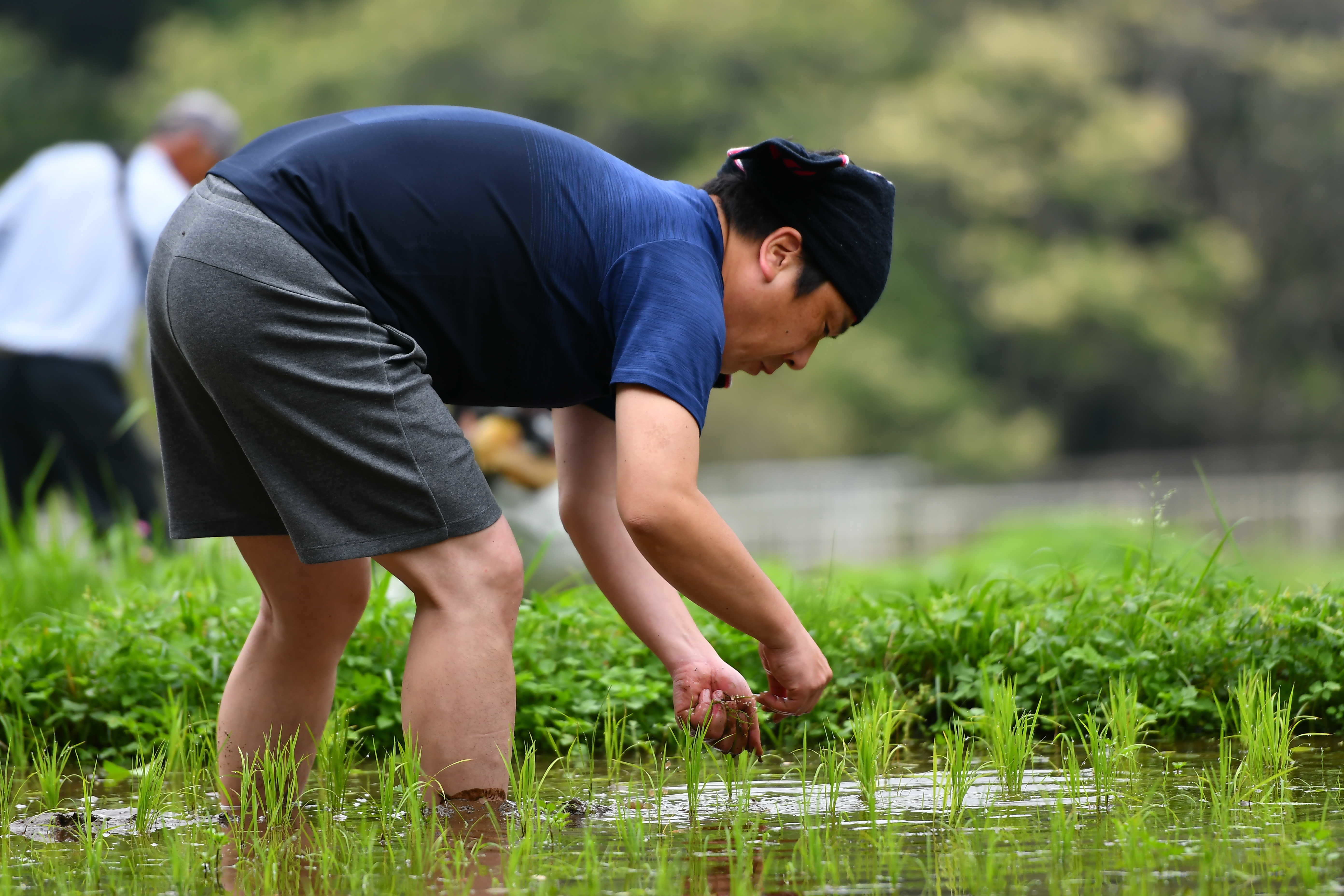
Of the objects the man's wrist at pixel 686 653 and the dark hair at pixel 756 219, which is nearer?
the dark hair at pixel 756 219

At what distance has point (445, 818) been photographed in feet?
7.22

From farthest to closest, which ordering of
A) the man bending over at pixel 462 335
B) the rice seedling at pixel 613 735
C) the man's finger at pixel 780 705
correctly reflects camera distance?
the rice seedling at pixel 613 735 < the man's finger at pixel 780 705 < the man bending over at pixel 462 335

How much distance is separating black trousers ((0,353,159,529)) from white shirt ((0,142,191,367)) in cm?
8

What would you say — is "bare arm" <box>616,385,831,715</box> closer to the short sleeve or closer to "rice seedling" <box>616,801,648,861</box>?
the short sleeve

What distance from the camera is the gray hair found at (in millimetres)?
5574

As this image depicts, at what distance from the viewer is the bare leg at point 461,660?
2195mm

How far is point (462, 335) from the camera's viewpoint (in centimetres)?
231

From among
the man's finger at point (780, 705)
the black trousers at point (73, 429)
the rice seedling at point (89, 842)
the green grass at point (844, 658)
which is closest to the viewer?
the rice seedling at point (89, 842)

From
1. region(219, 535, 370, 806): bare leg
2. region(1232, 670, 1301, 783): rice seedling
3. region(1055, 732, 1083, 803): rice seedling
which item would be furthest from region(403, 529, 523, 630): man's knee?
region(1232, 670, 1301, 783): rice seedling

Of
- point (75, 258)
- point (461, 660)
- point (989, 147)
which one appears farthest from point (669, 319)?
point (989, 147)

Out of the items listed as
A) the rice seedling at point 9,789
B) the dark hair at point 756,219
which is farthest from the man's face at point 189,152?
the dark hair at point 756,219

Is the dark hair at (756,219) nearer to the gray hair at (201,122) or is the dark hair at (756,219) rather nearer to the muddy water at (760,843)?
the muddy water at (760,843)

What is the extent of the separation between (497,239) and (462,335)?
17 cm

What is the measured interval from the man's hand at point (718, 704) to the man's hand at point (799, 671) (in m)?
0.13
